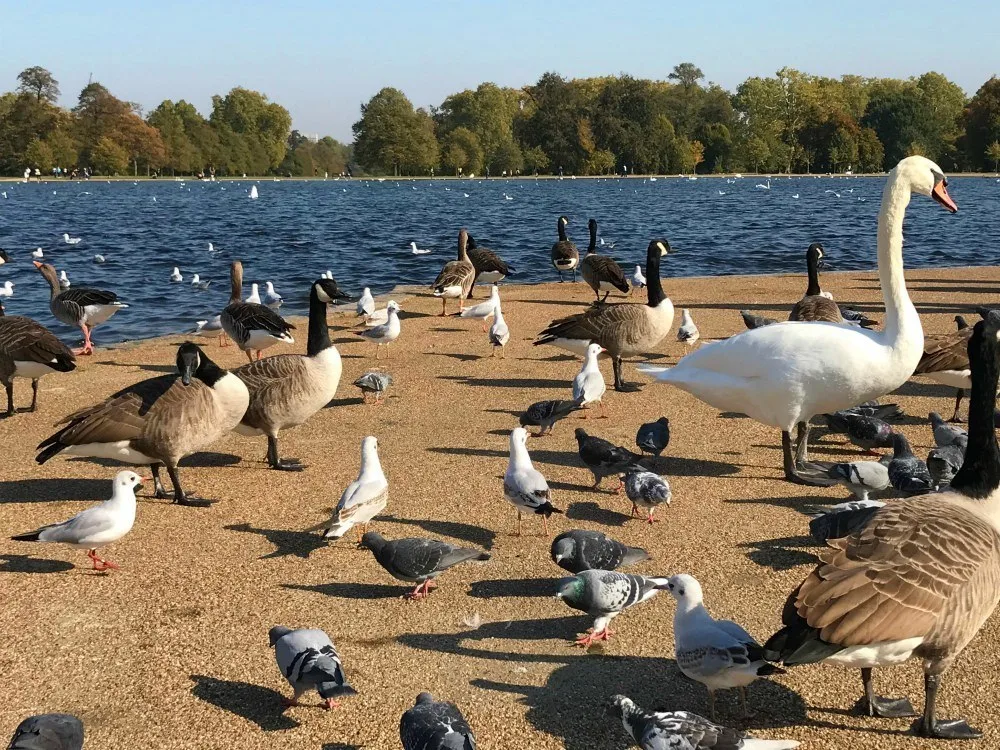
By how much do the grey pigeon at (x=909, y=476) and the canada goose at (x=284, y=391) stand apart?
19.0 ft

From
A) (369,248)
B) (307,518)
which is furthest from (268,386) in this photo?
(369,248)

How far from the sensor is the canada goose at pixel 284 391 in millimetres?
9188

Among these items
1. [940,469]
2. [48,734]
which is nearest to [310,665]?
[48,734]

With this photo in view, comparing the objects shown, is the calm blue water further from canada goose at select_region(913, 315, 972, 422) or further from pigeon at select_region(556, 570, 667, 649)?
pigeon at select_region(556, 570, 667, 649)

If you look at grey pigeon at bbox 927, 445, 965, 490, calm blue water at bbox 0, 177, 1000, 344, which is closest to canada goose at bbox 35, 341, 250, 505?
grey pigeon at bbox 927, 445, 965, 490

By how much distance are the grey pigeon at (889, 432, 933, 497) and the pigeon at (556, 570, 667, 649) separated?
3.02 metres

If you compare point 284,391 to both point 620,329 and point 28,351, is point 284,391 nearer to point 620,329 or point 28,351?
point 28,351

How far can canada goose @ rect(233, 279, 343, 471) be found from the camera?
30.1 feet

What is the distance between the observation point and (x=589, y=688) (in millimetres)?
5215

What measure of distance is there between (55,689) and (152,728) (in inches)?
33.5

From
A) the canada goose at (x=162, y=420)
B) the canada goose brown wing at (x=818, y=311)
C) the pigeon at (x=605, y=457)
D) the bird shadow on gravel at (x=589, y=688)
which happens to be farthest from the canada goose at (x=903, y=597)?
the canada goose brown wing at (x=818, y=311)

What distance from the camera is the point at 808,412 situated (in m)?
8.05

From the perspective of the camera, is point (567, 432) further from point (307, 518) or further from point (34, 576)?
point (34, 576)

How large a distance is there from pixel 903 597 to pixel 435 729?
237cm
